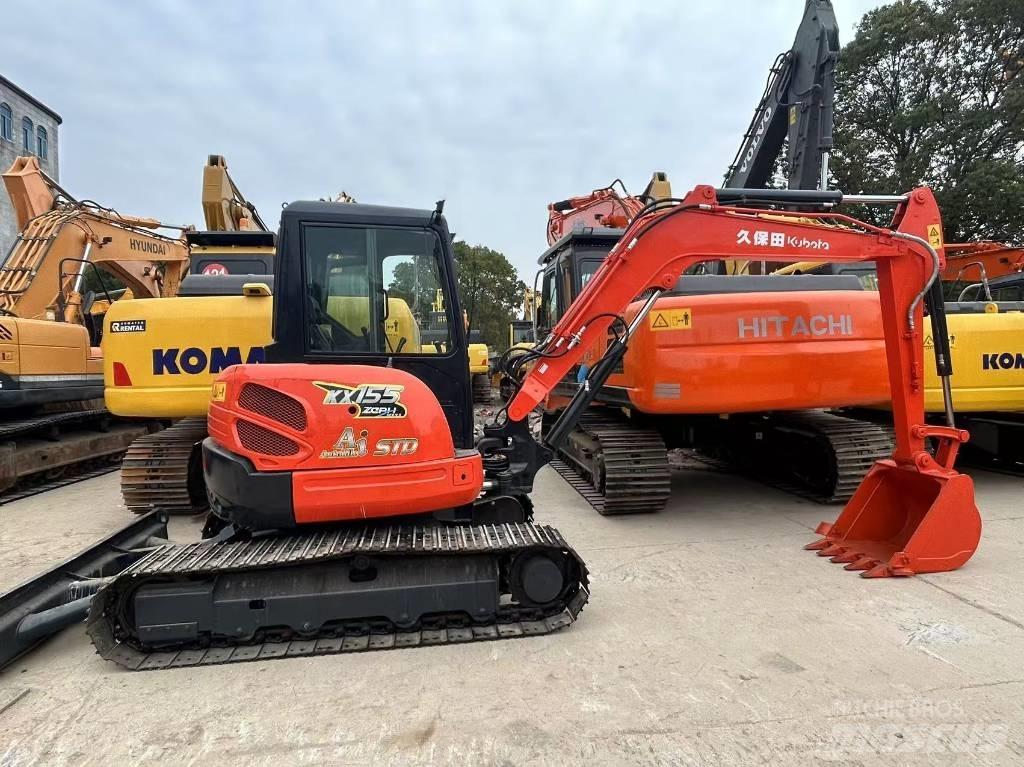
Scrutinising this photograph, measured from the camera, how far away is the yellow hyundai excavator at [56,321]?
6.79 metres

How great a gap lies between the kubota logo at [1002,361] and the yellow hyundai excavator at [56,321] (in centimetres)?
982

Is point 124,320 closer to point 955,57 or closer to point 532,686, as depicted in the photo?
point 532,686

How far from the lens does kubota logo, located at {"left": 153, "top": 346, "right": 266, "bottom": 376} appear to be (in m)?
5.20

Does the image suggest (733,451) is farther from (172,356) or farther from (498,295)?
(498,295)

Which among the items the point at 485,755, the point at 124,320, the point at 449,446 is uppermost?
the point at 124,320

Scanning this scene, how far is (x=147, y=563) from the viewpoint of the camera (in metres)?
3.13

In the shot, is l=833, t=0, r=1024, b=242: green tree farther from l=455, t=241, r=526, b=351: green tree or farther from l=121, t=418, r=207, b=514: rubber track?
l=121, t=418, r=207, b=514: rubber track

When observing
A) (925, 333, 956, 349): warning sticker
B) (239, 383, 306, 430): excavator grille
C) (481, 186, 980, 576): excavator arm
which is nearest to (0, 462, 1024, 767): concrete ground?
(481, 186, 980, 576): excavator arm

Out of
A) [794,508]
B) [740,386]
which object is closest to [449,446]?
[740,386]

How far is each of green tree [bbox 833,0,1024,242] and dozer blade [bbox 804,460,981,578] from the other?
1788 centimetres

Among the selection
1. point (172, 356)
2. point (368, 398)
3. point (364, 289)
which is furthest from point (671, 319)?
point (172, 356)

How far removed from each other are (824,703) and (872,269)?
6519mm

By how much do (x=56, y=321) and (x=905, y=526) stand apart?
9.39m

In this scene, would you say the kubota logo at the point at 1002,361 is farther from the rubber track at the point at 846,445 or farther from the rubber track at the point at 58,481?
the rubber track at the point at 58,481
